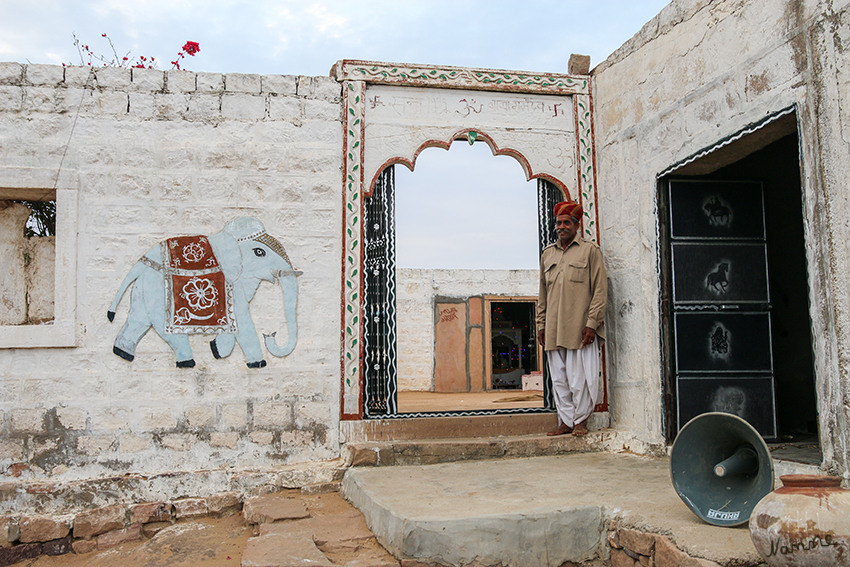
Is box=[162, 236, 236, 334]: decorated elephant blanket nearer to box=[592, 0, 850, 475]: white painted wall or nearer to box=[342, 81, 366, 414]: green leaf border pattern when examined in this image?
box=[342, 81, 366, 414]: green leaf border pattern

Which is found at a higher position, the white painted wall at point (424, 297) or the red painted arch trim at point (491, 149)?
the red painted arch trim at point (491, 149)

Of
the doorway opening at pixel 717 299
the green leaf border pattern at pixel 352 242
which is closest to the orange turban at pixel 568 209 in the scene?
the doorway opening at pixel 717 299

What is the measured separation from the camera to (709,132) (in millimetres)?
4445

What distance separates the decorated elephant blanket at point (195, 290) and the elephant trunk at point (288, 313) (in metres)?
0.32

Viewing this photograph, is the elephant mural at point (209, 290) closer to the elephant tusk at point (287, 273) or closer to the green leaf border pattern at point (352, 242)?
the elephant tusk at point (287, 273)

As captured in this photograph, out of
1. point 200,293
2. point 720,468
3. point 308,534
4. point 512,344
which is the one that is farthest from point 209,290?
point 512,344

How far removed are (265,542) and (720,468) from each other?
2373mm

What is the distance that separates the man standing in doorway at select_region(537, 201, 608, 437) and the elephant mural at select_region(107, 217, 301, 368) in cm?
202

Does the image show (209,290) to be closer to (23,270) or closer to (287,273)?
(287,273)

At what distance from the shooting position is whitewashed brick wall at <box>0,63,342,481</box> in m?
4.85

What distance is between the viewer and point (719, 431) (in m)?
3.38

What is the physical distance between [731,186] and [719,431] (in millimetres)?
2352

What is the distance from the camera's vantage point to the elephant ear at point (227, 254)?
5098 millimetres

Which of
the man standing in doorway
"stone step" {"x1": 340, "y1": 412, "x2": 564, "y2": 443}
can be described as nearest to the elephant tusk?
"stone step" {"x1": 340, "y1": 412, "x2": 564, "y2": 443}
